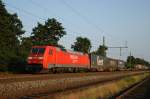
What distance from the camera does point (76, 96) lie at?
16875 millimetres

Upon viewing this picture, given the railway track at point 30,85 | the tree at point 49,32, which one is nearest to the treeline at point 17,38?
the tree at point 49,32

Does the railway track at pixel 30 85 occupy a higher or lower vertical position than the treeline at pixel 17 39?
lower

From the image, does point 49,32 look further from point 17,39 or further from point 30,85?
point 30,85

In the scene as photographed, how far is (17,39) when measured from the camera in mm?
60969

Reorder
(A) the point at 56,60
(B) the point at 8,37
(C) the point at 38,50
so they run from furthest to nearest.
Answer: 1. (B) the point at 8,37
2. (A) the point at 56,60
3. (C) the point at 38,50

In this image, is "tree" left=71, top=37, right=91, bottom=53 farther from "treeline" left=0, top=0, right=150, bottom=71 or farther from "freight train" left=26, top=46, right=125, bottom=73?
"freight train" left=26, top=46, right=125, bottom=73

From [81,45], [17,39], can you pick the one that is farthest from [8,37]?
[81,45]

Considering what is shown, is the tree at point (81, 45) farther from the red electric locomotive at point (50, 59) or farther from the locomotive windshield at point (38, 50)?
Result: the locomotive windshield at point (38, 50)

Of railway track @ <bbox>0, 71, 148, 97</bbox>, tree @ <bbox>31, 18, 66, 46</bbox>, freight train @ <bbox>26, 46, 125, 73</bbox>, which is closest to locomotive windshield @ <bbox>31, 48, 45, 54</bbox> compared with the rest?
freight train @ <bbox>26, 46, 125, 73</bbox>

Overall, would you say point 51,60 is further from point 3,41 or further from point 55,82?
point 3,41

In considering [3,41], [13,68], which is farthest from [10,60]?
[3,41]

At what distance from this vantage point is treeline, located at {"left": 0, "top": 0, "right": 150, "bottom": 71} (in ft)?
134

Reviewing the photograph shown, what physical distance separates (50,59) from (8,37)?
18733 mm

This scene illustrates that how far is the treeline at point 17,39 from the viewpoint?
1611 inches
